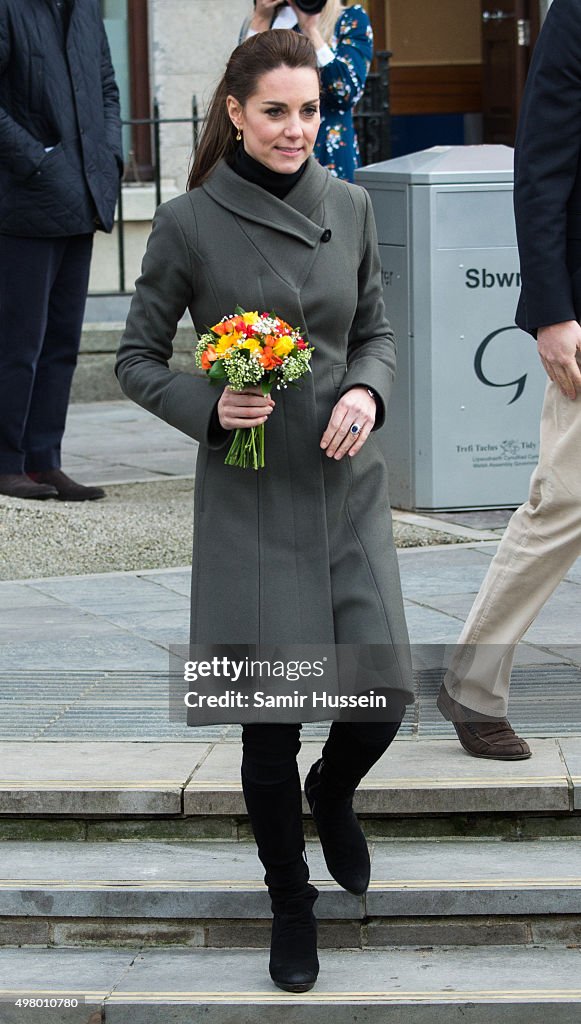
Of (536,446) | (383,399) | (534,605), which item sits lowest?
(536,446)

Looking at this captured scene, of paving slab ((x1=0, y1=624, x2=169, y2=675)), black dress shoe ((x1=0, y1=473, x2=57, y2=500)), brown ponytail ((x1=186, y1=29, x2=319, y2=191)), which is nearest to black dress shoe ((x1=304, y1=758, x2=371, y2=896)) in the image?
brown ponytail ((x1=186, y1=29, x2=319, y2=191))

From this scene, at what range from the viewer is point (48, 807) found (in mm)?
3912

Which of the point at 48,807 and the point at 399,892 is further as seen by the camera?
the point at 48,807

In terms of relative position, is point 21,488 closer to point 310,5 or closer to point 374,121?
point 310,5

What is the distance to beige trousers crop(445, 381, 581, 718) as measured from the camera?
12.6 feet

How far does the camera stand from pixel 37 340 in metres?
6.97

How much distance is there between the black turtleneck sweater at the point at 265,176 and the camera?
3.29 meters

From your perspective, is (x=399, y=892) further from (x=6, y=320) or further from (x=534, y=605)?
(x=6, y=320)

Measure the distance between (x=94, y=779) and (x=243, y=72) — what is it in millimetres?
1601

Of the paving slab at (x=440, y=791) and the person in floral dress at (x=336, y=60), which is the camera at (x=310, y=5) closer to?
the person in floral dress at (x=336, y=60)

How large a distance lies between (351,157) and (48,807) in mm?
4076

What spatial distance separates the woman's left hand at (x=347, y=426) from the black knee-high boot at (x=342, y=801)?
1.74 ft

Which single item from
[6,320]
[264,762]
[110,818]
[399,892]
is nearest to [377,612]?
[264,762]

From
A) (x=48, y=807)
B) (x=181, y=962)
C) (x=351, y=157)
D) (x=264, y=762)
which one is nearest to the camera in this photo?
(x=264, y=762)
